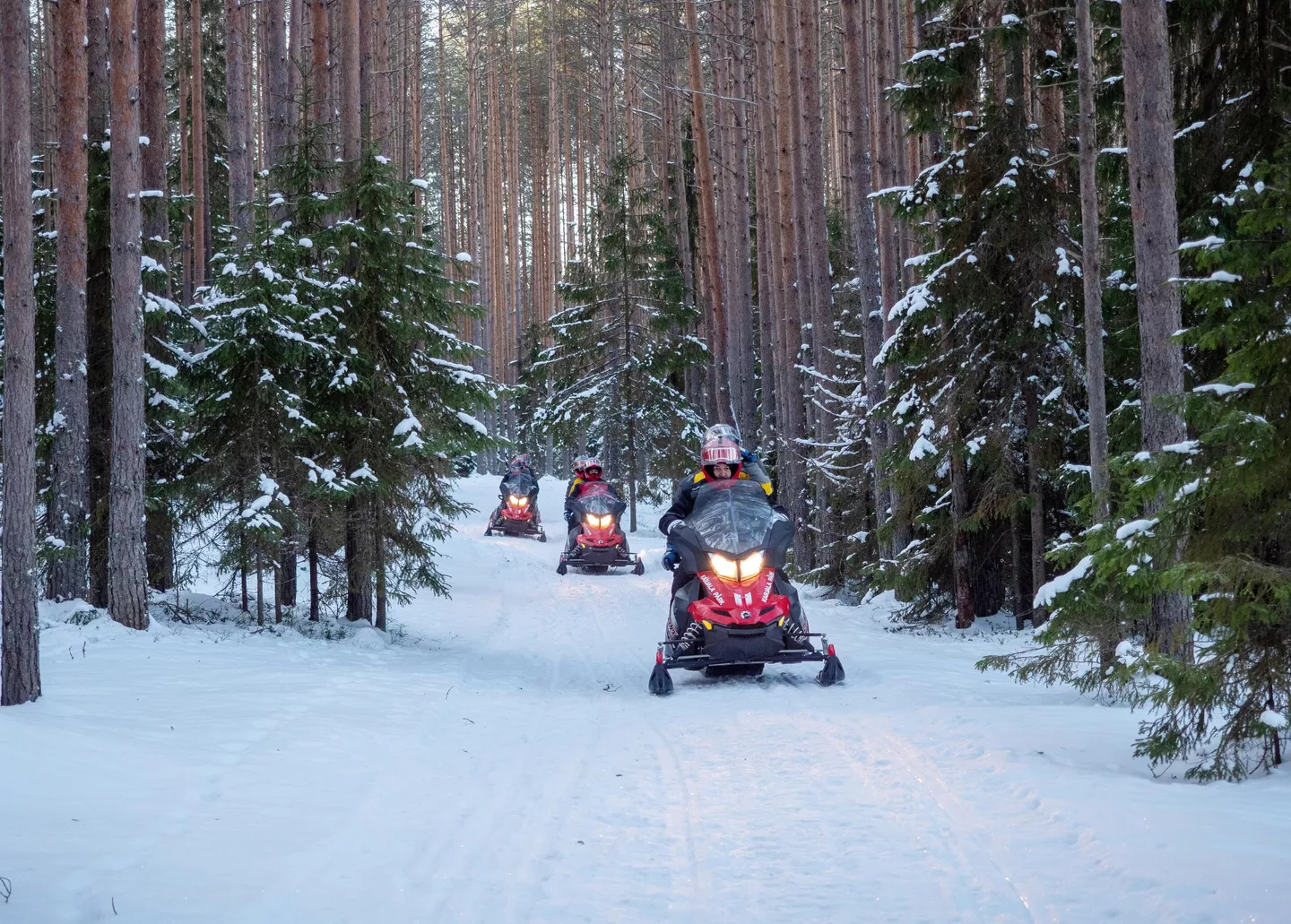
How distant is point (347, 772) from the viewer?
6.36 metres

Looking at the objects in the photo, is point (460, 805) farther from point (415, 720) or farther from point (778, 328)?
point (778, 328)

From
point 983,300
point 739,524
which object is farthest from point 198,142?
point 739,524

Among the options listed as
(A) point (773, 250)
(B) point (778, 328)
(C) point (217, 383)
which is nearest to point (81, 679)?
(C) point (217, 383)

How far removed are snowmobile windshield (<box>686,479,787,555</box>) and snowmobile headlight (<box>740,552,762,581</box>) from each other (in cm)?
8

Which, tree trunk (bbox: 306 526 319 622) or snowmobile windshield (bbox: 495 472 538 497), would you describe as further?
snowmobile windshield (bbox: 495 472 538 497)

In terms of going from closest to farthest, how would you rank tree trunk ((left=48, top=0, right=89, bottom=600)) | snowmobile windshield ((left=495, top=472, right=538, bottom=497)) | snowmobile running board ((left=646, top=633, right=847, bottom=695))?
snowmobile running board ((left=646, top=633, right=847, bottom=695)), tree trunk ((left=48, top=0, right=89, bottom=600)), snowmobile windshield ((left=495, top=472, right=538, bottom=497))

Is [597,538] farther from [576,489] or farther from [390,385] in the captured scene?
[390,385]

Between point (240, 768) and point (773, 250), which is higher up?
point (773, 250)

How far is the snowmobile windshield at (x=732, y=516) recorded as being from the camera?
975 cm

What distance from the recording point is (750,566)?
9.70m

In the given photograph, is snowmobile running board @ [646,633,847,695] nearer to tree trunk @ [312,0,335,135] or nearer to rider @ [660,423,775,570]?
rider @ [660,423,775,570]

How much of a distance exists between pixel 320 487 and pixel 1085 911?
9214mm

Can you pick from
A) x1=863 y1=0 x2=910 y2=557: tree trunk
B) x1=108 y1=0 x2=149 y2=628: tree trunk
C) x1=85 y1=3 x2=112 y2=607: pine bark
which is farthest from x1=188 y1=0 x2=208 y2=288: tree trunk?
x1=863 y1=0 x2=910 y2=557: tree trunk

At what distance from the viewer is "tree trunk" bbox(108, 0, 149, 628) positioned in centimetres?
1118
